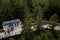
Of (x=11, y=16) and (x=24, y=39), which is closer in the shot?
(x=24, y=39)

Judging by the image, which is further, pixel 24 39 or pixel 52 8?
pixel 52 8

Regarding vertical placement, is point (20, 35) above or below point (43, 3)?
below

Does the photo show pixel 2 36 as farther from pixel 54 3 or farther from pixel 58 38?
pixel 54 3

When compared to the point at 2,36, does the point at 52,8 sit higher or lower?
higher

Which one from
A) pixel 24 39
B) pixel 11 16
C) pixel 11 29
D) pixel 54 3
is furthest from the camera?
pixel 54 3

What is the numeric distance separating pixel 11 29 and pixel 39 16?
2294 mm

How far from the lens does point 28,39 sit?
16.9m

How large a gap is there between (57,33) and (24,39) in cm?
235

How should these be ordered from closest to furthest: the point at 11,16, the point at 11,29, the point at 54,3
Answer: the point at 11,29
the point at 11,16
the point at 54,3

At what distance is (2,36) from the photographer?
1878 cm

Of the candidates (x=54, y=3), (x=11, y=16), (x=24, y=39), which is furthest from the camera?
(x=54, y=3)

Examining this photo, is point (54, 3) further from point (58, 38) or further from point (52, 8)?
point (58, 38)

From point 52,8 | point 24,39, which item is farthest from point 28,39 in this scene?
point 52,8

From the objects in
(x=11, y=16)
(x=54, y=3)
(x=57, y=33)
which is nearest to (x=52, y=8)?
(x=54, y=3)
